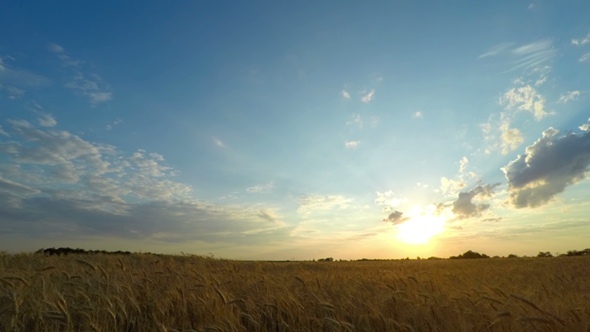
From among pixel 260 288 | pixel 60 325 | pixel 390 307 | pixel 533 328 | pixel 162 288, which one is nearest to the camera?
pixel 533 328

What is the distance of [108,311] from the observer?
3.96m

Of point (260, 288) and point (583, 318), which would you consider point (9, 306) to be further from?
point (583, 318)

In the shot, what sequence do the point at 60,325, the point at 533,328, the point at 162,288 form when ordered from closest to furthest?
1. the point at 533,328
2. the point at 60,325
3. the point at 162,288

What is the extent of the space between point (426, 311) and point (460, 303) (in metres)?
0.70

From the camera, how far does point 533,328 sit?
358 centimetres

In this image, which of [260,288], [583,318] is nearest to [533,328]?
[583,318]

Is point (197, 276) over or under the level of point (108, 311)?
over

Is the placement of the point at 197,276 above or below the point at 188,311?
above

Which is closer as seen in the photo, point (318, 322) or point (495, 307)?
point (318, 322)

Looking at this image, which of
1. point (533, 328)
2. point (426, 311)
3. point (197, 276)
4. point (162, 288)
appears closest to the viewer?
point (533, 328)

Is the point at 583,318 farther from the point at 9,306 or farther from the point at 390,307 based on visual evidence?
the point at 9,306

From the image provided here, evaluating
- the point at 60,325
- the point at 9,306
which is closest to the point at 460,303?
the point at 60,325

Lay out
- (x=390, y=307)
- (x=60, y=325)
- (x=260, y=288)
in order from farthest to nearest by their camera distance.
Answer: (x=260, y=288) < (x=390, y=307) < (x=60, y=325)

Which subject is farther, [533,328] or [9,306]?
[9,306]
